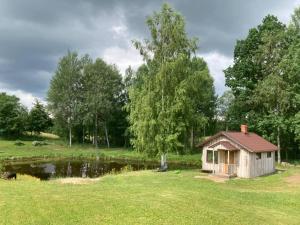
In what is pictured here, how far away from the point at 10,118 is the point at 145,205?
59989mm

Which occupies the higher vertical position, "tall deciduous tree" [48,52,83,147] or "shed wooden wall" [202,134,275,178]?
"tall deciduous tree" [48,52,83,147]

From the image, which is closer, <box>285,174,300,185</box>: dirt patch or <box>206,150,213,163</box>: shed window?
<box>285,174,300,185</box>: dirt patch

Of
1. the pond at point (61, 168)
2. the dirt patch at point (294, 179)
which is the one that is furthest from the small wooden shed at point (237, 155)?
the pond at point (61, 168)

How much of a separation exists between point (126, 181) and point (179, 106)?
1021cm

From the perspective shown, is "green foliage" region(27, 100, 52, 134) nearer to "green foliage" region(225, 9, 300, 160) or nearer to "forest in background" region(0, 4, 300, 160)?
"forest in background" region(0, 4, 300, 160)

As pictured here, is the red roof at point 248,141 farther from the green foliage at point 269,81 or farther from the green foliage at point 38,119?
the green foliage at point 38,119

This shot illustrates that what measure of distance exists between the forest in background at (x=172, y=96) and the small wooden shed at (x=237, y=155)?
3.26 meters

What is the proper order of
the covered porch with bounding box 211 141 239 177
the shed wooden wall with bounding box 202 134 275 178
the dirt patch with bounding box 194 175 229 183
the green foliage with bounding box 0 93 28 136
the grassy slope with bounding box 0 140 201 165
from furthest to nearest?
the green foliage with bounding box 0 93 28 136 → the grassy slope with bounding box 0 140 201 165 → the covered porch with bounding box 211 141 239 177 → the shed wooden wall with bounding box 202 134 275 178 → the dirt patch with bounding box 194 175 229 183

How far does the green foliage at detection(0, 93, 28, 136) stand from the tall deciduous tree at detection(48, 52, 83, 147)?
1191 cm

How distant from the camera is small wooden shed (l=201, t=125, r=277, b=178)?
3105cm

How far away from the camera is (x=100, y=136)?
73.8 meters

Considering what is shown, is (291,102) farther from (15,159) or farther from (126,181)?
(15,159)

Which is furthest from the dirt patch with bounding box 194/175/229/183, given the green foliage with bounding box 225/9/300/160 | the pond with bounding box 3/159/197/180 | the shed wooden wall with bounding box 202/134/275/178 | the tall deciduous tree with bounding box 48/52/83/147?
the tall deciduous tree with bounding box 48/52/83/147

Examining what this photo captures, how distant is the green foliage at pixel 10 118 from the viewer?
69.2 metres
